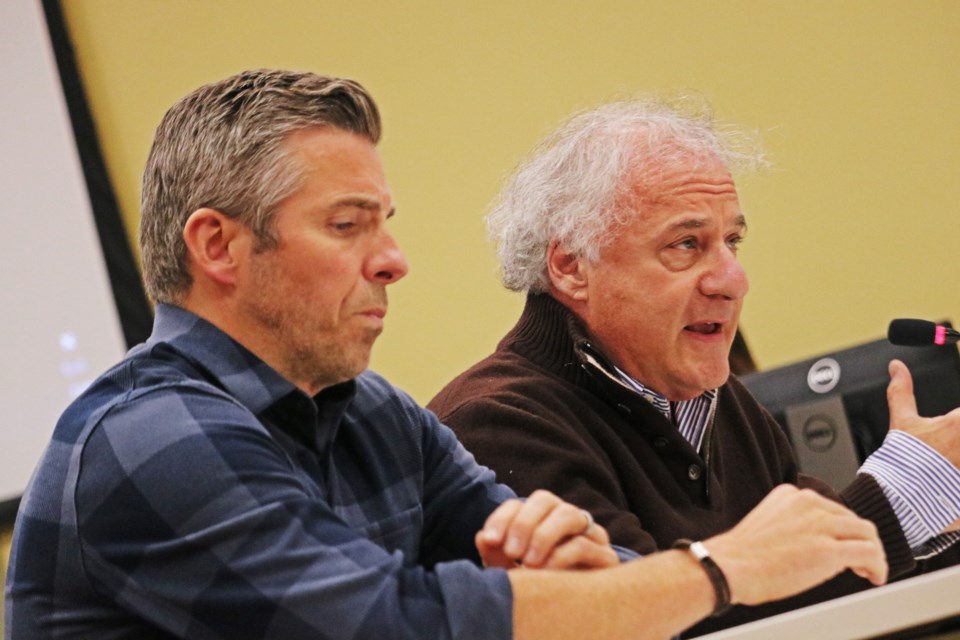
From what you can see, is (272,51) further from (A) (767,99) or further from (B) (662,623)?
(B) (662,623)

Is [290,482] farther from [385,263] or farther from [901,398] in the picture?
[901,398]

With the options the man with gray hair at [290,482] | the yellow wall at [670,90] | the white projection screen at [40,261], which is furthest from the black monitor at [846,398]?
the white projection screen at [40,261]

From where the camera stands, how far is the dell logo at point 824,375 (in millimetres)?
1851

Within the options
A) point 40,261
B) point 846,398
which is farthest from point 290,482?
point 40,261

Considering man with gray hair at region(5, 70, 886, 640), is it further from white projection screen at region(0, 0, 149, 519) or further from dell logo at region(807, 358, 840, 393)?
white projection screen at region(0, 0, 149, 519)

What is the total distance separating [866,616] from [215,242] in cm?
71

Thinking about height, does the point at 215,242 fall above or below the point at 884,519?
above

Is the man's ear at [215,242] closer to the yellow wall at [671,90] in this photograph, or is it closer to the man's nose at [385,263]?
the man's nose at [385,263]

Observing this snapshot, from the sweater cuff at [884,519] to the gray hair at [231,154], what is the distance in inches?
33.5

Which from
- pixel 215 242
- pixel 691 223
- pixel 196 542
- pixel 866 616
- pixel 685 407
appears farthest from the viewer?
pixel 685 407

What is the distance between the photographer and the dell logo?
185cm

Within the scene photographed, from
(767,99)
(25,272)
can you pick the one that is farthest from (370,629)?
(767,99)

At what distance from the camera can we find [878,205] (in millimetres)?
3465

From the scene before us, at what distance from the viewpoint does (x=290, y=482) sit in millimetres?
976
